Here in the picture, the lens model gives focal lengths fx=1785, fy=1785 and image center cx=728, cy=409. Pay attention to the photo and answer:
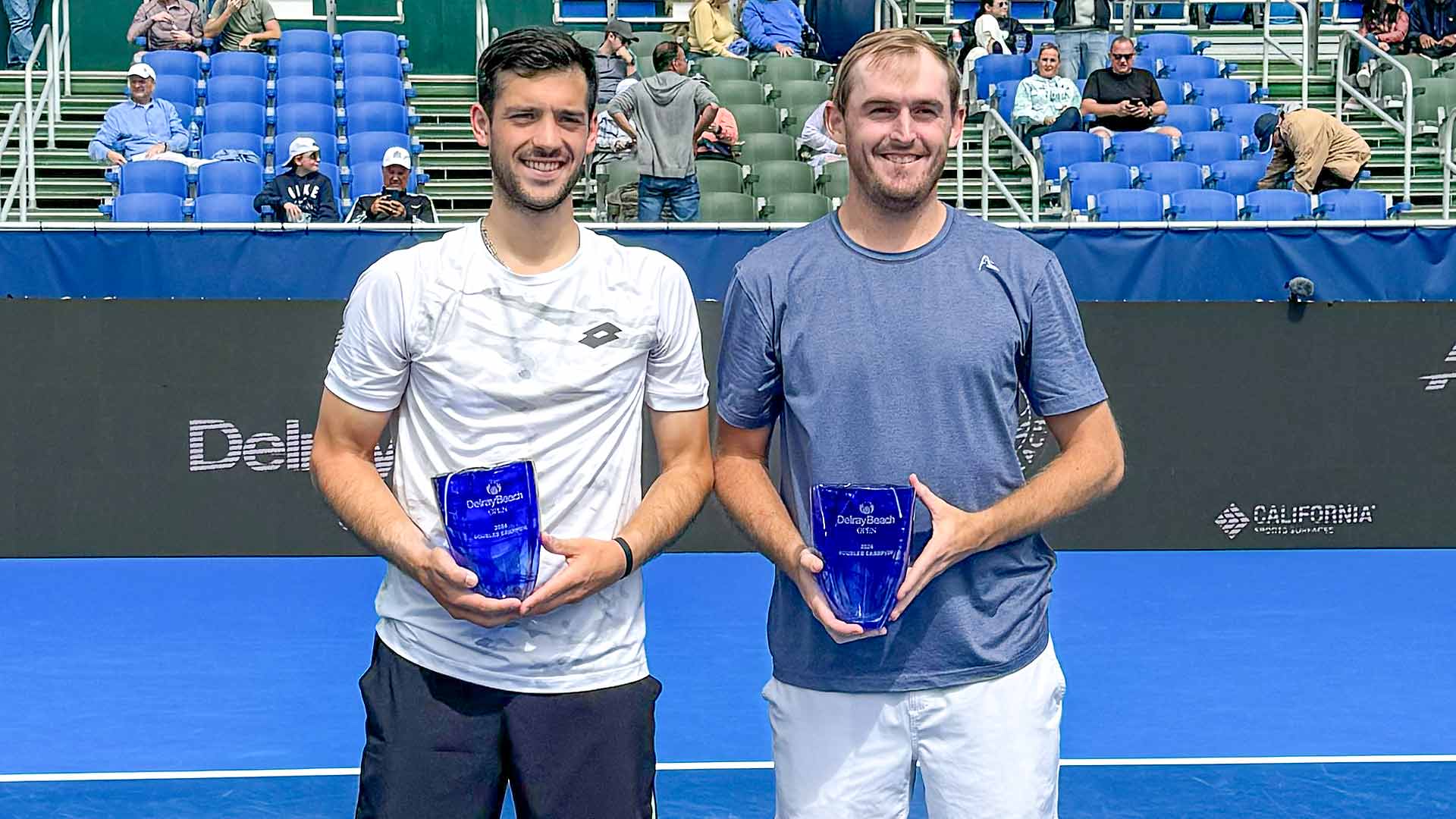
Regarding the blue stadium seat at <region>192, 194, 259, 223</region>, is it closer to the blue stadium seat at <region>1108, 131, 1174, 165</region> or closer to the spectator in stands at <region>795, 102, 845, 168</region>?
the spectator in stands at <region>795, 102, 845, 168</region>

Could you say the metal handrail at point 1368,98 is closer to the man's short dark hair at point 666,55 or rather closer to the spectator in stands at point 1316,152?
the spectator in stands at point 1316,152

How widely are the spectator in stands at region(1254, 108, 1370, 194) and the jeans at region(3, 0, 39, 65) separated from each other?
430 inches

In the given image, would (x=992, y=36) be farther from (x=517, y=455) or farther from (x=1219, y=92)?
(x=517, y=455)

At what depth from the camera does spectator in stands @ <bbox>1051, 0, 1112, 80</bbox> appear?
15.2 metres

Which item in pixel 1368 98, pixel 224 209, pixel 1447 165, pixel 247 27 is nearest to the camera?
pixel 224 209

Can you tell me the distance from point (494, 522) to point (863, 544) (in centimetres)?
60

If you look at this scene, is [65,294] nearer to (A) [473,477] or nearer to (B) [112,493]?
(B) [112,493]

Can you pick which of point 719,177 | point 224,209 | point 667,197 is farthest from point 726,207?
point 224,209

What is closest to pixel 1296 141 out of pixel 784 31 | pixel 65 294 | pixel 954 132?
pixel 784 31

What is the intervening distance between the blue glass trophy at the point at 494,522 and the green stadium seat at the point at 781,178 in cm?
1078

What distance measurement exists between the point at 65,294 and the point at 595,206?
4.68 m

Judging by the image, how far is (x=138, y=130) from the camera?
13148 mm

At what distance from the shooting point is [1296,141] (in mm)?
12672

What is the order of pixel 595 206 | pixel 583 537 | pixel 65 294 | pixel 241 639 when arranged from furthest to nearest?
pixel 595 206 → pixel 65 294 → pixel 241 639 → pixel 583 537
